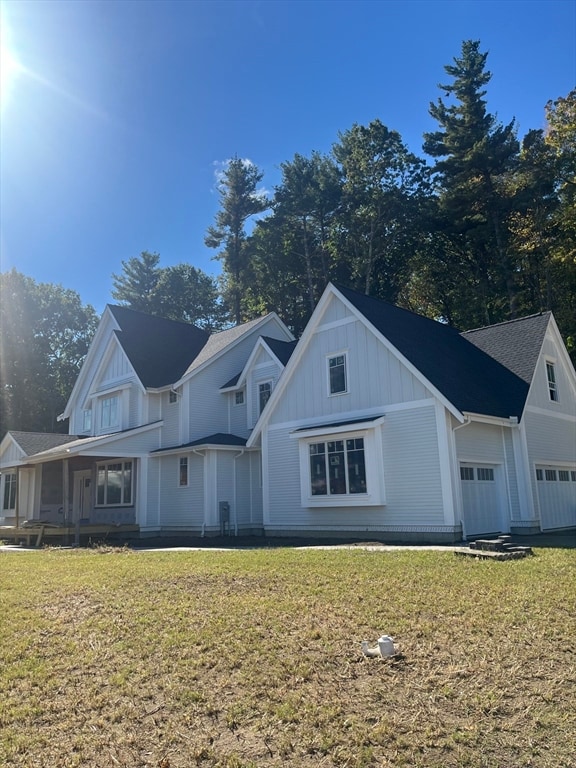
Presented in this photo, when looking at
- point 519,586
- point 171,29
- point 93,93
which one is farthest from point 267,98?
point 519,586

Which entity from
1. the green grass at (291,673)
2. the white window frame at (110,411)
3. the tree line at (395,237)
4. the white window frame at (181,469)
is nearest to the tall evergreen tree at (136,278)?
the tree line at (395,237)

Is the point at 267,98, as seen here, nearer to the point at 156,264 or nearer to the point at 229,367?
the point at 229,367

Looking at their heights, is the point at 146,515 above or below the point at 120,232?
below

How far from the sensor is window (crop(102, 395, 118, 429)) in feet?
83.9

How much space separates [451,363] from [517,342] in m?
3.72

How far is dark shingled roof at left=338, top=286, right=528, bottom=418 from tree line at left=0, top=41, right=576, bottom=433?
10806 millimetres

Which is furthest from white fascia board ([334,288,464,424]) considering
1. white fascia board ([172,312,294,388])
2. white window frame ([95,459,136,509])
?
white window frame ([95,459,136,509])

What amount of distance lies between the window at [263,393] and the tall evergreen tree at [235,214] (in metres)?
23.3

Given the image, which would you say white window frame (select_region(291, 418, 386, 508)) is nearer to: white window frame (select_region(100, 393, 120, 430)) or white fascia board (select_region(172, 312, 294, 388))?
white fascia board (select_region(172, 312, 294, 388))

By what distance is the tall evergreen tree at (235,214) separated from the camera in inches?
1807

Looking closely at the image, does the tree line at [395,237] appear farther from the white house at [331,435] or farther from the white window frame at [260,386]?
the white window frame at [260,386]

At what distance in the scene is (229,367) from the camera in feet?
80.8

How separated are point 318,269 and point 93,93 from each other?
28932 mm

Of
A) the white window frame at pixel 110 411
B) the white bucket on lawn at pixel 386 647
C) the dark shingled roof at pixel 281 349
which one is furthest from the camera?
the white window frame at pixel 110 411
